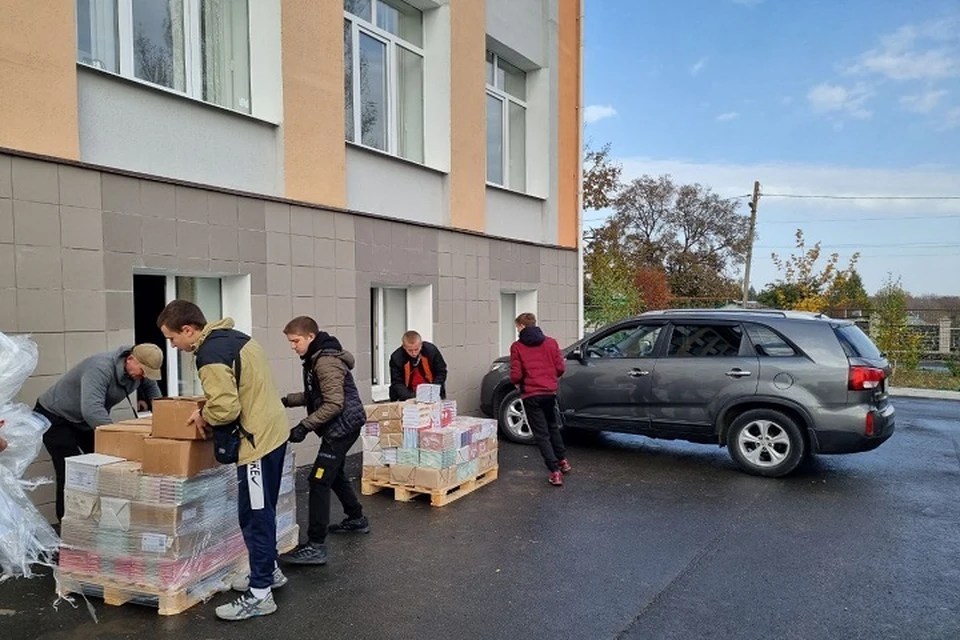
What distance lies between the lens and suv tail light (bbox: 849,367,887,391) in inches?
281

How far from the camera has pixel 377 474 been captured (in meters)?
6.82

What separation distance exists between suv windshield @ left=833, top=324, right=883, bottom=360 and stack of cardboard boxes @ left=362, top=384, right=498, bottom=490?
3.98m

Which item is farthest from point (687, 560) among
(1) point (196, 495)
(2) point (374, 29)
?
(2) point (374, 29)

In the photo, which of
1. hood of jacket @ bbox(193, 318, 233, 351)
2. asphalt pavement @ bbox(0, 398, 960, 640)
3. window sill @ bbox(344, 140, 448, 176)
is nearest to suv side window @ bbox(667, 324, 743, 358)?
asphalt pavement @ bbox(0, 398, 960, 640)

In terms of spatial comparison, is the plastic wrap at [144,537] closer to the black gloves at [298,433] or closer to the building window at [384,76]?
the black gloves at [298,433]

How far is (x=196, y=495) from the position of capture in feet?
14.0

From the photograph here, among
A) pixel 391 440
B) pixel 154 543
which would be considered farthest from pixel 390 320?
pixel 154 543

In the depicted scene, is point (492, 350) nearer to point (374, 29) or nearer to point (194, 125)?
point (374, 29)

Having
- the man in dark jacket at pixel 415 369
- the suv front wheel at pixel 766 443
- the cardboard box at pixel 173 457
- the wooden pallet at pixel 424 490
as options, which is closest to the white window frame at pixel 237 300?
the man in dark jacket at pixel 415 369

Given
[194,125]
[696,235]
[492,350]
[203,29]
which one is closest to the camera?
[194,125]

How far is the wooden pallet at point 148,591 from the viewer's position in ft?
13.6

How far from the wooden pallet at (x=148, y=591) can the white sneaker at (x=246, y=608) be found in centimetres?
22

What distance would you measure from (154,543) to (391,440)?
2777 mm

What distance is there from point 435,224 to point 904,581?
7.01 m
